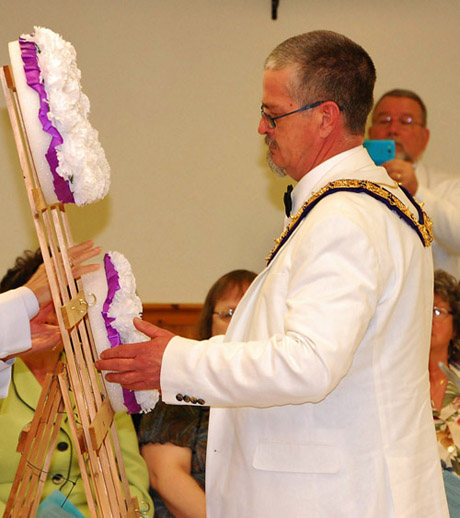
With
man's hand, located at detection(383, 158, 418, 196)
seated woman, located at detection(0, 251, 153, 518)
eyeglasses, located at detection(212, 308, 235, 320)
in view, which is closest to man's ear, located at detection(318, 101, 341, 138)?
seated woman, located at detection(0, 251, 153, 518)

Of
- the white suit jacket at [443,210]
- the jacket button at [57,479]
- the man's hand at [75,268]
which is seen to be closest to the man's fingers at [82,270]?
the man's hand at [75,268]

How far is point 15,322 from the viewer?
2.00 meters

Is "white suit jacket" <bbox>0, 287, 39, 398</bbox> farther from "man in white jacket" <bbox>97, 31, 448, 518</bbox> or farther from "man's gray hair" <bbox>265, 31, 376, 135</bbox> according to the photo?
"man's gray hair" <bbox>265, 31, 376, 135</bbox>

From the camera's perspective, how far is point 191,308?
13.0ft

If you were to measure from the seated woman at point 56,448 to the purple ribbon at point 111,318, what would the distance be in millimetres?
684

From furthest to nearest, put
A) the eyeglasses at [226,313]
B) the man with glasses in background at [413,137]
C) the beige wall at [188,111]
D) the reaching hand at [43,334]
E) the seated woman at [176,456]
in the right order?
the beige wall at [188,111], the man with glasses in background at [413,137], the eyeglasses at [226,313], the seated woman at [176,456], the reaching hand at [43,334]

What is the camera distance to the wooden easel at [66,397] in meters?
1.70

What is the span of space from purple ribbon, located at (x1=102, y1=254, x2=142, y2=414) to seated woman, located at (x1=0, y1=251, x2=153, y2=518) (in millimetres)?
684

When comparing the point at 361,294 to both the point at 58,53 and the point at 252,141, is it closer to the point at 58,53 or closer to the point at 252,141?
the point at 58,53

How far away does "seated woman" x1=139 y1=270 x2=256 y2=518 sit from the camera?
2770mm

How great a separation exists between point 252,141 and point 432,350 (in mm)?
1429

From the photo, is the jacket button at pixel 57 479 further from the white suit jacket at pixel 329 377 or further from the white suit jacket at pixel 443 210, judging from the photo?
the white suit jacket at pixel 443 210

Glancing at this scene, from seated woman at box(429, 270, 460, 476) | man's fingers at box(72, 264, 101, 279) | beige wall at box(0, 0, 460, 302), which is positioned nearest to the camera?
man's fingers at box(72, 264, 101, 279)

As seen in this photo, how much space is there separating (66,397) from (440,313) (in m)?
1.80
